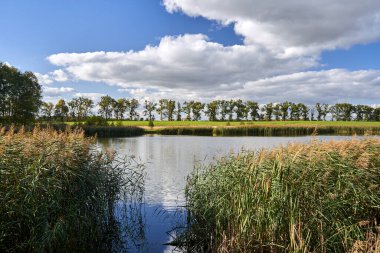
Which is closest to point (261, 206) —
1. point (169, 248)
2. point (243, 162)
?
point (243, 162)

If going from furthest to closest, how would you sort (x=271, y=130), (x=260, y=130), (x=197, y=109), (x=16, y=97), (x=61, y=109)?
1. (x=197, y=109)
2. (x=61, y=109)
3. (x=260, y=130)
4. (x=271, y=130)
5. (x=16, y=97)

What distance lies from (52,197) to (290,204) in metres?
5.01

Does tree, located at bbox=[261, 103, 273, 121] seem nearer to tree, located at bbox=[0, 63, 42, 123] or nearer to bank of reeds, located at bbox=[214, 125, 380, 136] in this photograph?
bank of reeds, located at bbox=[214, 125, 380, 136]

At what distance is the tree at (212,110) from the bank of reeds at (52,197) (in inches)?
4384

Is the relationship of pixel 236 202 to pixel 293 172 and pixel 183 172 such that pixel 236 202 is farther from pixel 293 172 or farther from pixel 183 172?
pixel 183 172

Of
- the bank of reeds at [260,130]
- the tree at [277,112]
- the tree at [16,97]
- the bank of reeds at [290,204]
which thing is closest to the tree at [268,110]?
the tree at [277,112]

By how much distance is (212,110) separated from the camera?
396ft

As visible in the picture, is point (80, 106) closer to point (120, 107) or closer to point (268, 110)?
point (120, 107)

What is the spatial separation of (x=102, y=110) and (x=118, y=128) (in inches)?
2196

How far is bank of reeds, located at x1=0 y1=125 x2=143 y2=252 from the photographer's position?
21.9ft

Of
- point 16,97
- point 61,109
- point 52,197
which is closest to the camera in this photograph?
point 52,197

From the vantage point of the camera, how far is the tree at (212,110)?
120 m

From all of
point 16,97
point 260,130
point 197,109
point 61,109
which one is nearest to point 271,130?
point 260,130

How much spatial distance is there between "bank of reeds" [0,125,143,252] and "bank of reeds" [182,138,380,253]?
2.61m
